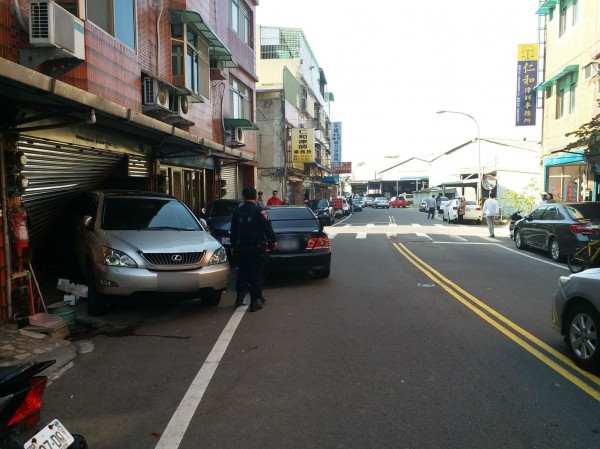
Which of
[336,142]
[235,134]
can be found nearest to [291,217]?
[235,134]

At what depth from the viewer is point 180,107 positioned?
1450 centimetres

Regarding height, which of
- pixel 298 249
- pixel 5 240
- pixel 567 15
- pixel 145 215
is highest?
pixel 567 15

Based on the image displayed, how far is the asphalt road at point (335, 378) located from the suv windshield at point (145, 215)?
1.31 metres

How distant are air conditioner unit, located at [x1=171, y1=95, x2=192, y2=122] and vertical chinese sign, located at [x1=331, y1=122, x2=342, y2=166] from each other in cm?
4713

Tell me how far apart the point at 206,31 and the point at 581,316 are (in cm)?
1437

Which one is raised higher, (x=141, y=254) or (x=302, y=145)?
(x=302, y=145)

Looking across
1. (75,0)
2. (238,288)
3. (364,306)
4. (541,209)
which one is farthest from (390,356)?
(541,209)

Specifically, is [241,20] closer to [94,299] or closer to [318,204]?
[318,204]

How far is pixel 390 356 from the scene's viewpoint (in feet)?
18.2

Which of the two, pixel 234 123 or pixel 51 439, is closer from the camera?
pixel 51 439

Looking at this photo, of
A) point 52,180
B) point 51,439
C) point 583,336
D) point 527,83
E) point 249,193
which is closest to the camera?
point 51,439

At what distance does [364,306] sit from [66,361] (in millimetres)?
4337

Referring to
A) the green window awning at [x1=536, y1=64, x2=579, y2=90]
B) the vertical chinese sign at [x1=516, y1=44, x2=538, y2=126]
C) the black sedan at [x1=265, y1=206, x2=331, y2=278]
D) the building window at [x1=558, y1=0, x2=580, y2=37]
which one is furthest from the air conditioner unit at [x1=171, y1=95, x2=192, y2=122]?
the vertical chinese sign at [x1=516, y1=44, x2=538, y2=126]

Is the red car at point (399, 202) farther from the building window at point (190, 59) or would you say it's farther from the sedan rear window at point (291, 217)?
the sedan rear window at point (291, 217)
